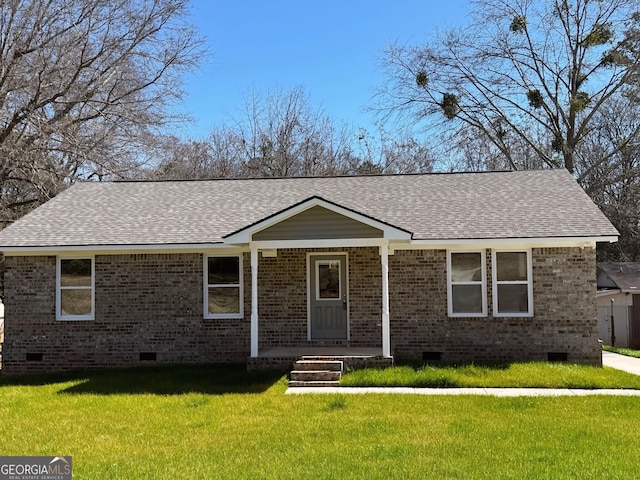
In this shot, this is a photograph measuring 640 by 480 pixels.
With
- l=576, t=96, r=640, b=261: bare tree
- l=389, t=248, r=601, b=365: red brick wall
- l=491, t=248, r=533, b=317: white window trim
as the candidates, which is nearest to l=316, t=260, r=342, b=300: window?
l=389, t=248, r=601, b=365: red brick wall

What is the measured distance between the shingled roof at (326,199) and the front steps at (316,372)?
317 centimetres

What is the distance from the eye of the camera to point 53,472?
6.93 m

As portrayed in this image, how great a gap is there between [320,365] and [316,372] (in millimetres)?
339

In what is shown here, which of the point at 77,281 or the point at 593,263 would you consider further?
the point at 77,281

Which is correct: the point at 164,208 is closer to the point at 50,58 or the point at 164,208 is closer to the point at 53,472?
the point at 50,58

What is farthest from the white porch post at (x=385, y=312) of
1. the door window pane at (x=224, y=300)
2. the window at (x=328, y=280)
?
the door window pane at (x=224, y=300)

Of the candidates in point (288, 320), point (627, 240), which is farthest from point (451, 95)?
point (288, 320)

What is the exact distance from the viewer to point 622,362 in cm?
1548

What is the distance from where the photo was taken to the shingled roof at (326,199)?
1410 centimetres

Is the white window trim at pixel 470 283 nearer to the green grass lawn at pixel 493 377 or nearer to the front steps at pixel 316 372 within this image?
the green grass lawn at pixel 493 377

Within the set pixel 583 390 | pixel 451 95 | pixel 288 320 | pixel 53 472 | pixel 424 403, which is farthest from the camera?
pixel 451 95

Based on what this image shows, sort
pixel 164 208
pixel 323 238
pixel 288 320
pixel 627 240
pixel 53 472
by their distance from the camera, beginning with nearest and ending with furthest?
pixel 53 472
pixel 323 238
pixel 288 320
pixel 164 208
pixel 627 240

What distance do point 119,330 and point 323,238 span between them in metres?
5.70

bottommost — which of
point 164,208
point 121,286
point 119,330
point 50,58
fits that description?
point 119,330
